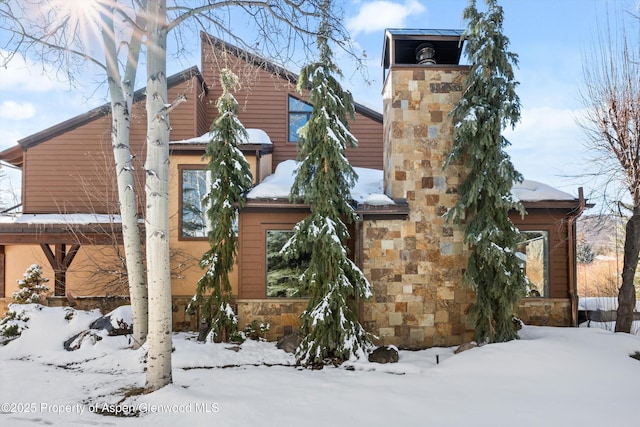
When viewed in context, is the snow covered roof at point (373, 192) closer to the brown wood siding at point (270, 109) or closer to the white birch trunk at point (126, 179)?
the white birch trunk at point (126, 179)

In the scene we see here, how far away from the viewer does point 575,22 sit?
26.5ft

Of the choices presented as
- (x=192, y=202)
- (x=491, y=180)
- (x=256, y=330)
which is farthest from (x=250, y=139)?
(x=491, y=180)

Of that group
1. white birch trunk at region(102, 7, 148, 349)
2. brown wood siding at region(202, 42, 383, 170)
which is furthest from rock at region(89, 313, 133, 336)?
brown wood siding at region(202, 42, 383, 170)

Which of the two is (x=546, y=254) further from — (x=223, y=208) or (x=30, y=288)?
(x=30, y=288)

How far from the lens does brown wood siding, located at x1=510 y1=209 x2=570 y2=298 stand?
8531mm

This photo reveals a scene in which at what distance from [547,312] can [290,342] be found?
229 inches

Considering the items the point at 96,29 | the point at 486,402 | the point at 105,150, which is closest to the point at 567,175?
the point at 486,402

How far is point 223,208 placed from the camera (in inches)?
324

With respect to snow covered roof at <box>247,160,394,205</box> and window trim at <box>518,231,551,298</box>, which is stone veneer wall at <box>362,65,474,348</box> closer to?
snow covered roof at <box>247,160,394,205</box>

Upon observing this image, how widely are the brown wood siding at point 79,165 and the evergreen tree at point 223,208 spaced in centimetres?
381

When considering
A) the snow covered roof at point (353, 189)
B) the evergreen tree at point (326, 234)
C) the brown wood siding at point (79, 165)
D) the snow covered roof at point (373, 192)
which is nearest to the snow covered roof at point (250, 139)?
the snow covered roof at point (353, 189)

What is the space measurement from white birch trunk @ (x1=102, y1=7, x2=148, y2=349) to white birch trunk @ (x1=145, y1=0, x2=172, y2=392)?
2.25 m

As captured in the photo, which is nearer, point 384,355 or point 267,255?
point 384,355

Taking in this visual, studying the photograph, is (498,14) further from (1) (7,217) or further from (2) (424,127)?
(1) (7,217)
